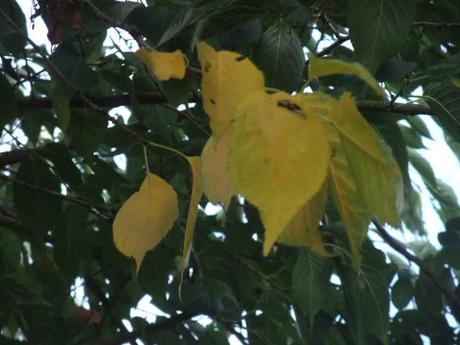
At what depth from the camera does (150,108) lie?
97 centimetres

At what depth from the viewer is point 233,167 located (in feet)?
1.20

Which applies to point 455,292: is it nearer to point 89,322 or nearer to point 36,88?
point 89,322

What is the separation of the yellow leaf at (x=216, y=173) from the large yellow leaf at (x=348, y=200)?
51mm

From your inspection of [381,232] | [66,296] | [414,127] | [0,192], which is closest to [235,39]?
[381,232]

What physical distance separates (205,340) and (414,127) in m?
0.41

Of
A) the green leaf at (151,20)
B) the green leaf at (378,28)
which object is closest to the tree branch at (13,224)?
the green leaf at (151,20)

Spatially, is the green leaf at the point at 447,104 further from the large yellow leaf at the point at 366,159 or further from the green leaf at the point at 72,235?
the green leaf at the point at 72,235

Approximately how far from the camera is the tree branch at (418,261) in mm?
1068

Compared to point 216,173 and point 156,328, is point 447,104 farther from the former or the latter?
point 156,328

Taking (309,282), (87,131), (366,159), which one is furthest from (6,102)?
(366,159)

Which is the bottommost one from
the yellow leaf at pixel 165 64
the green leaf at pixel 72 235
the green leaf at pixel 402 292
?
the green leaf at pixel 402 292

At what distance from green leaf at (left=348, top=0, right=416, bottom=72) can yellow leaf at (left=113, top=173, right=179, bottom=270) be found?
24cm

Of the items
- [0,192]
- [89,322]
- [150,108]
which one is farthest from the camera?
[0,192]

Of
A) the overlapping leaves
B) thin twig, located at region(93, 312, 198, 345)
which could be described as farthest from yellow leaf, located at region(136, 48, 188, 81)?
thin twig, located at region(93, 312, 198, 345)
